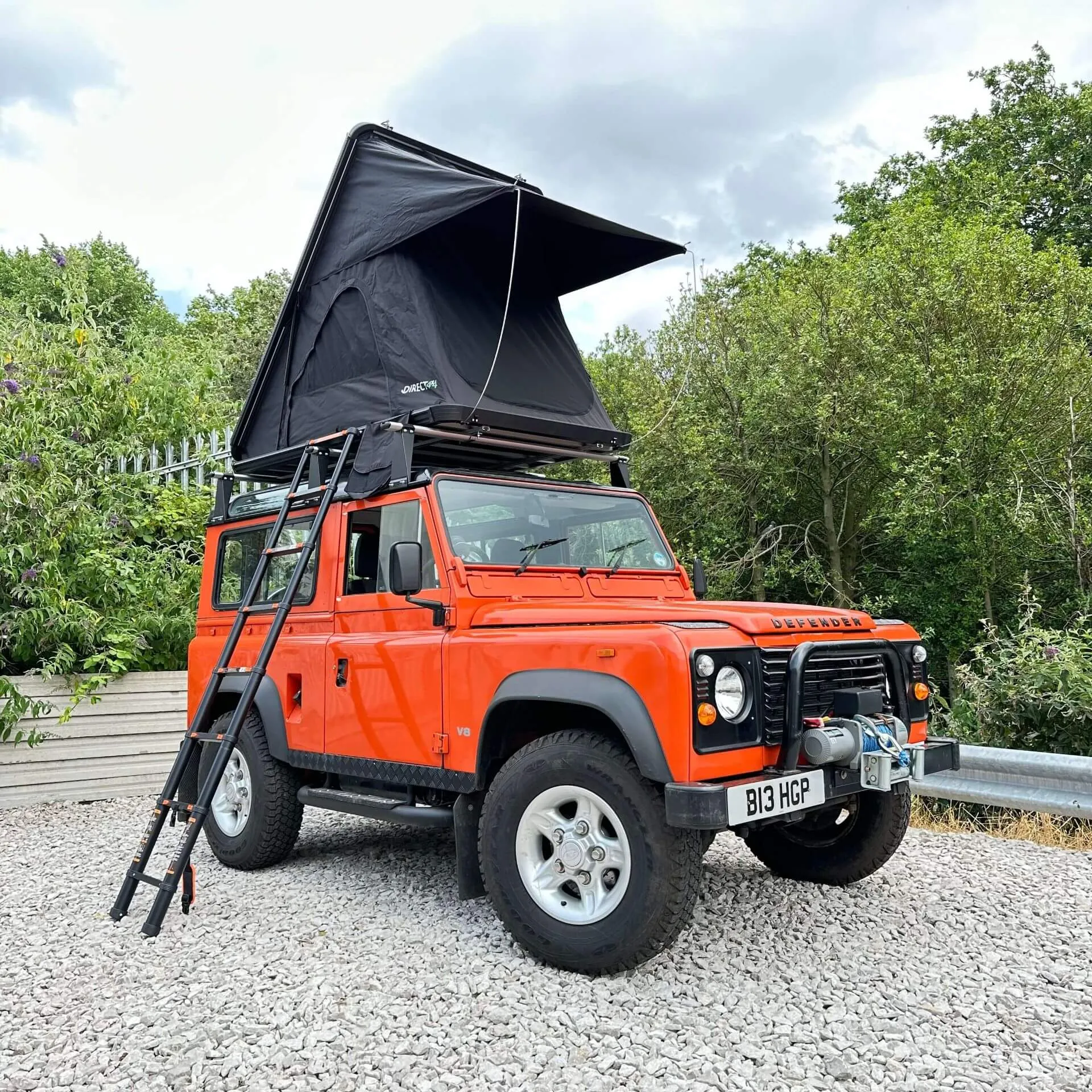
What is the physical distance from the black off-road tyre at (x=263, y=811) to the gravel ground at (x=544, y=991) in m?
0.19

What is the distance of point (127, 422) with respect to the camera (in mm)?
9477

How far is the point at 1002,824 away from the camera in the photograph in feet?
21.3

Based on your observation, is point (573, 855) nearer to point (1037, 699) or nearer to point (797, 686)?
point (797, 686)

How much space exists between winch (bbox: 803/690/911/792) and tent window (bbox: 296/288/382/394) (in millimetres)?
3212

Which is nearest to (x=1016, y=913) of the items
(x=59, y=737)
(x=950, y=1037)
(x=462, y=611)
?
(x=950, y=1037)

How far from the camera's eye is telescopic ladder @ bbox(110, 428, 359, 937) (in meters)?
4.53

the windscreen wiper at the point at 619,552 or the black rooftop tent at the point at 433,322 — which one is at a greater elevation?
the black rooftop tent at the point at 433,322

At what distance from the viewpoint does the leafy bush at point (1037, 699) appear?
6.79m

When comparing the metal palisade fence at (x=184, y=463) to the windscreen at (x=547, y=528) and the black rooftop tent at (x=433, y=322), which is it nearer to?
the black rooftop tent at (x=433, y=322)

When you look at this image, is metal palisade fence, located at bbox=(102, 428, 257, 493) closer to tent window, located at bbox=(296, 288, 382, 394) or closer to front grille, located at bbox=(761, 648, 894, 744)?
tent window, located at bbox=(296, 288, 382, 394)

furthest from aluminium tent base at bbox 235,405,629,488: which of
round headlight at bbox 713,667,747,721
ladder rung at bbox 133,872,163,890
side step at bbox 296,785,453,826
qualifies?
ladder rung at bbox 133,872,163,890

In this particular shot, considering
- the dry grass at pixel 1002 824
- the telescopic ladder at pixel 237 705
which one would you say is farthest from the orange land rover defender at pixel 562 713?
the dry grass at pixel 1002 824

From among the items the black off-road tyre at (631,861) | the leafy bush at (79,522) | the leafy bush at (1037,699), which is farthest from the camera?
the leafy bush at (79,522)

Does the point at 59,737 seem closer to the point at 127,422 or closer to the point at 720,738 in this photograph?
the point at 127,422
